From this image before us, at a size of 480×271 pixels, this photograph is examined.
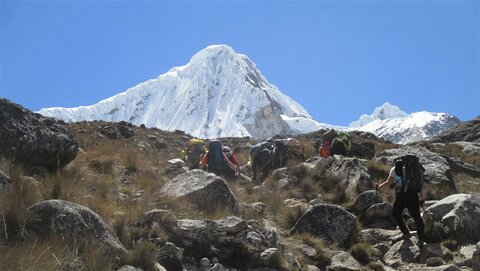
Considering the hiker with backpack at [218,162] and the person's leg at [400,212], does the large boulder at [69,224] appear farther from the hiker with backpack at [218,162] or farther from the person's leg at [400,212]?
the hiker with backpack at [218,162]

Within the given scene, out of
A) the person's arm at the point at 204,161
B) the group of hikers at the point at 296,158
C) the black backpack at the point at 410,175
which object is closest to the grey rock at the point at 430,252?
the group of hikers at the point at 296,158

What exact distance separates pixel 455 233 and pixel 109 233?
22.1ft

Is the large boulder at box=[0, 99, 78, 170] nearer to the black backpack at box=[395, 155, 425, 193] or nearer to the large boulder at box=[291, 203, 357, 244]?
the large boulder at box=[291, 203, 357, 244]

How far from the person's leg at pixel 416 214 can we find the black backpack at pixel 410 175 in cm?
16

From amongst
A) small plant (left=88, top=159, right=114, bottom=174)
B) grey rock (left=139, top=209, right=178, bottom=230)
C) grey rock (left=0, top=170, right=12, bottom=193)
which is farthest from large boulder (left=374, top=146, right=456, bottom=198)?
grey rock (left=0, top=170, right=12, bottom=193)

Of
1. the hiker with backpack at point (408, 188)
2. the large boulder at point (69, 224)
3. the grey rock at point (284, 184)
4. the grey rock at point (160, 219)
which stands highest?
the grey rock at point (284, 184)

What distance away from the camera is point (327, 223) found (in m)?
9.63

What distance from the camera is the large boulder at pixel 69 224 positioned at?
18.4ft

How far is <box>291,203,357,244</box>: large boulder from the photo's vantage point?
9.47 m

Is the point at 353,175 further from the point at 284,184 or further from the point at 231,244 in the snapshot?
the point at 231,244

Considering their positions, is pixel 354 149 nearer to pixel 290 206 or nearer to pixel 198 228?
pixel 290 206

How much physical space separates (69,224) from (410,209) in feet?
22.0

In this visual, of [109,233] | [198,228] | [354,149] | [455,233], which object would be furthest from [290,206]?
[354,149]

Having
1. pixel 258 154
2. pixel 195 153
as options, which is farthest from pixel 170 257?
pixel 258 154
